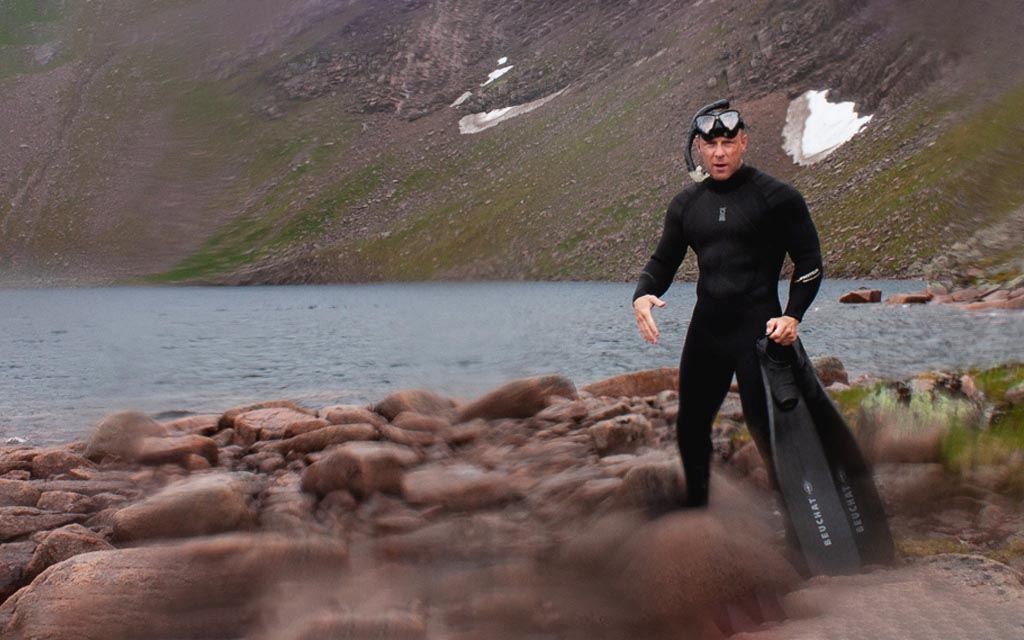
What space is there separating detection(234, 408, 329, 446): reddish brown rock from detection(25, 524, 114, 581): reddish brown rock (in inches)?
189

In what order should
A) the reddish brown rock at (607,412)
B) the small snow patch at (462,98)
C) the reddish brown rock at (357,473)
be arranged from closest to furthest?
the reddish brown rock at (357,473)
the reddish brown rock at (607,412)
the small snow patch at (462,98)

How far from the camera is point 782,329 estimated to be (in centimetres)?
598

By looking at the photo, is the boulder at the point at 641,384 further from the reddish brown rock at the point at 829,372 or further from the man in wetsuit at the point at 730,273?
the man in wetsuit at the point at 730,273

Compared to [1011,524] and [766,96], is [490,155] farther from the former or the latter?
[1011,524]

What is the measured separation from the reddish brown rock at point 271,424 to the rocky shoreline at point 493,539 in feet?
2.65

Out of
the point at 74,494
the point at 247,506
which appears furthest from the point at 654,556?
the point at 74,494

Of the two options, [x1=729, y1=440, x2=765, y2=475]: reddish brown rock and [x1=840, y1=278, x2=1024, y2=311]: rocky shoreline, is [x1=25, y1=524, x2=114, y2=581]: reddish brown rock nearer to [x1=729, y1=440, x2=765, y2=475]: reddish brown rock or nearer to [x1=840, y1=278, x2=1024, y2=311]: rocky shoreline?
[x1=729, y1=440, x2=765, y2=475]: reddish brown rock

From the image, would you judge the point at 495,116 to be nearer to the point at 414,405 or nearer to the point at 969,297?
the point at 969,297

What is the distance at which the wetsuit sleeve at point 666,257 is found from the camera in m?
6.93

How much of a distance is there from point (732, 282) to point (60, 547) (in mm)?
6460

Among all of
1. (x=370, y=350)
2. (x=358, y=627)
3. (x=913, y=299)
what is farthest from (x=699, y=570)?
(x=913, y=299)

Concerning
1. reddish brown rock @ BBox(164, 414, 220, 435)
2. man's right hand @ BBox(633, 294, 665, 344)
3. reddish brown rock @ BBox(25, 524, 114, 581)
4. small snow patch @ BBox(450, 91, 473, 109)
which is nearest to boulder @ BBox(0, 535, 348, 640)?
reddish brown rock @ BBox(25, 524, 114, 581)

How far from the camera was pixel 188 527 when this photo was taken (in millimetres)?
8062

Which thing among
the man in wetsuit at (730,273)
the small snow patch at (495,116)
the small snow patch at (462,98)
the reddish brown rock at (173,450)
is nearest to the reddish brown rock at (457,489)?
the man in wetsuit at (730,273)
